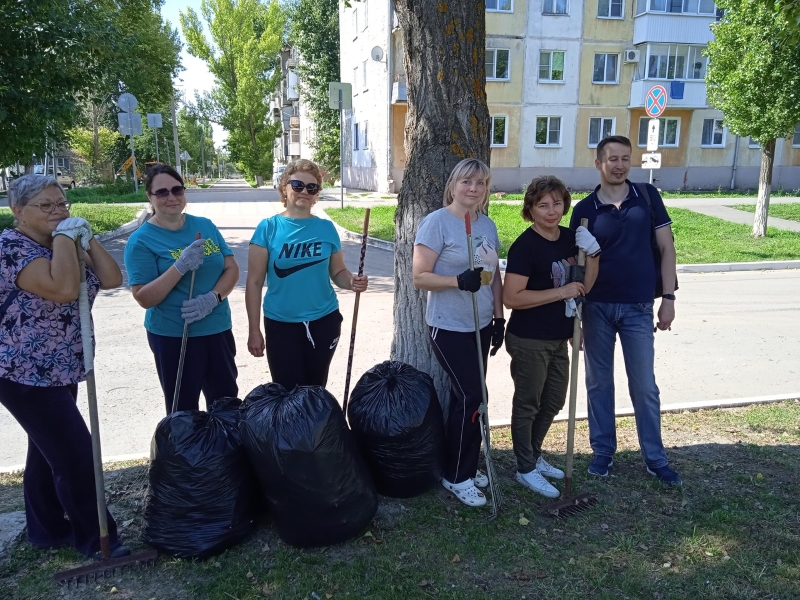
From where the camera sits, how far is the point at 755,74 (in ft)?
38.7

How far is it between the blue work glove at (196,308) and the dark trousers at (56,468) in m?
0.61

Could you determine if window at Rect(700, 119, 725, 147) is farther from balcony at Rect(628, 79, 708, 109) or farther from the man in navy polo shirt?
the man in navy polo shirt

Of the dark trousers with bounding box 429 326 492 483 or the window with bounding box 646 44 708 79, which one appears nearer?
the dark trousers with bounding box 429 326 492 483

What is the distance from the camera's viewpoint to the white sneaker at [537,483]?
3.62m

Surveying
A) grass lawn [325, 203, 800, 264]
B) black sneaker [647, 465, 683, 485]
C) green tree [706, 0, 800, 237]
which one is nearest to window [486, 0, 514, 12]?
grass lawn [325, 203, 800, 264]

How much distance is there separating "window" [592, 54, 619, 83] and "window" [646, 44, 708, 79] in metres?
1.38

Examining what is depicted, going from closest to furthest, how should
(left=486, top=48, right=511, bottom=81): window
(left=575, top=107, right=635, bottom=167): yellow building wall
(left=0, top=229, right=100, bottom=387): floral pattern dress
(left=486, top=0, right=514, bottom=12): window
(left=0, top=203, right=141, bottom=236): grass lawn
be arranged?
(left=0, top=229, right=100, bottom=387): floral pattern dress
(left=0, top=203, right=141, bottom=236): grass lawn
(left=486, top=0, right=514, bottom=12): window
(left=486, top=48, right=511, bottom=81): window
(left=575, top=107, right=635, bottom=167): yellow building wall

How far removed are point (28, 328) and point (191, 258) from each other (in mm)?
777

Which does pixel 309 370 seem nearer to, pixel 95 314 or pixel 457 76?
pixel 457 76

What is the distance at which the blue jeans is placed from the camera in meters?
3.74

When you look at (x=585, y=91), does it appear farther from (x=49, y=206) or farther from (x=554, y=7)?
(x=49, y=206)

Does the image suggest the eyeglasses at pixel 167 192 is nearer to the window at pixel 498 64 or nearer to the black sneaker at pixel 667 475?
the black sneaker at pixel 667 475

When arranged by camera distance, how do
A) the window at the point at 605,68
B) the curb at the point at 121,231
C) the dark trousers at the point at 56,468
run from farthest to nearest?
the window at the point at 605,68 < the curb at the point at 121,231 < the dark trousers at the point at 56,468

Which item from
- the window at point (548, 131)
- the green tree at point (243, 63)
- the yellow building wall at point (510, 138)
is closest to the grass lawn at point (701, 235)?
the yellow building wall at point (510, 138)
